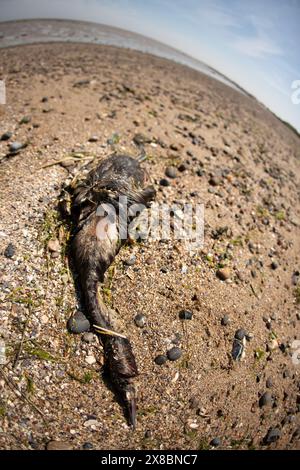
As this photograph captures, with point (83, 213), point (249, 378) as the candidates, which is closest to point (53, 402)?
point (83, 213)

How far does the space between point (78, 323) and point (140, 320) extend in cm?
67

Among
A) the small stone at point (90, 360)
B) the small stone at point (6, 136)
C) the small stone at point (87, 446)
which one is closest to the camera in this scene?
the small stone at point (87, 446)

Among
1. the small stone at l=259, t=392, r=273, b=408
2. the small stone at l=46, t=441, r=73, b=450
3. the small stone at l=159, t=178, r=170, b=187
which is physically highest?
the small stone at l=159, t=178, r=170, b=187

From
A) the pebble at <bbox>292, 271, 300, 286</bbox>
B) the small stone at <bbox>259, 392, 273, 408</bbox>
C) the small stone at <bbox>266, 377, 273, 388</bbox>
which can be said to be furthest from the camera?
A: the pebble at <bbox>292, 271, 300, 286</bbox>

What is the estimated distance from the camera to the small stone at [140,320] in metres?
3.31

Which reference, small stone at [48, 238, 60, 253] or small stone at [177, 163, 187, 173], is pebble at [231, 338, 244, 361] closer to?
small stone at [48, 238, 60, 253]

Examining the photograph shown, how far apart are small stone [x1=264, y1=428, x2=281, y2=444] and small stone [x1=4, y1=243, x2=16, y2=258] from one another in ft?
11.3

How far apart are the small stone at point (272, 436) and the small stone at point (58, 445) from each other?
2.11 m

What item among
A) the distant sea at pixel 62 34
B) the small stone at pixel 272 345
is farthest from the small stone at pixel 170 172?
the distant sea at pixel 62 34

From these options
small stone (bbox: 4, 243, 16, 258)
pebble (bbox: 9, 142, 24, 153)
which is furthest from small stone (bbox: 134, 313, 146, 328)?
pebble (bbox: 9, 142, 24, 153)

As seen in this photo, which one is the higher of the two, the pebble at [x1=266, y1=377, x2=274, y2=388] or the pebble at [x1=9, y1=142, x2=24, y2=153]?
the pebble at [x1=9, y1=142, x2=24, y2=153]

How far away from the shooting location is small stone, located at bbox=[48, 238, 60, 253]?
3.48m

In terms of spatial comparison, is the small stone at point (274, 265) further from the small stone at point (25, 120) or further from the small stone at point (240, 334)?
the small stone at point (25, 120)

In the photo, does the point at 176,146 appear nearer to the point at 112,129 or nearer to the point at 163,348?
the point at 112,129
